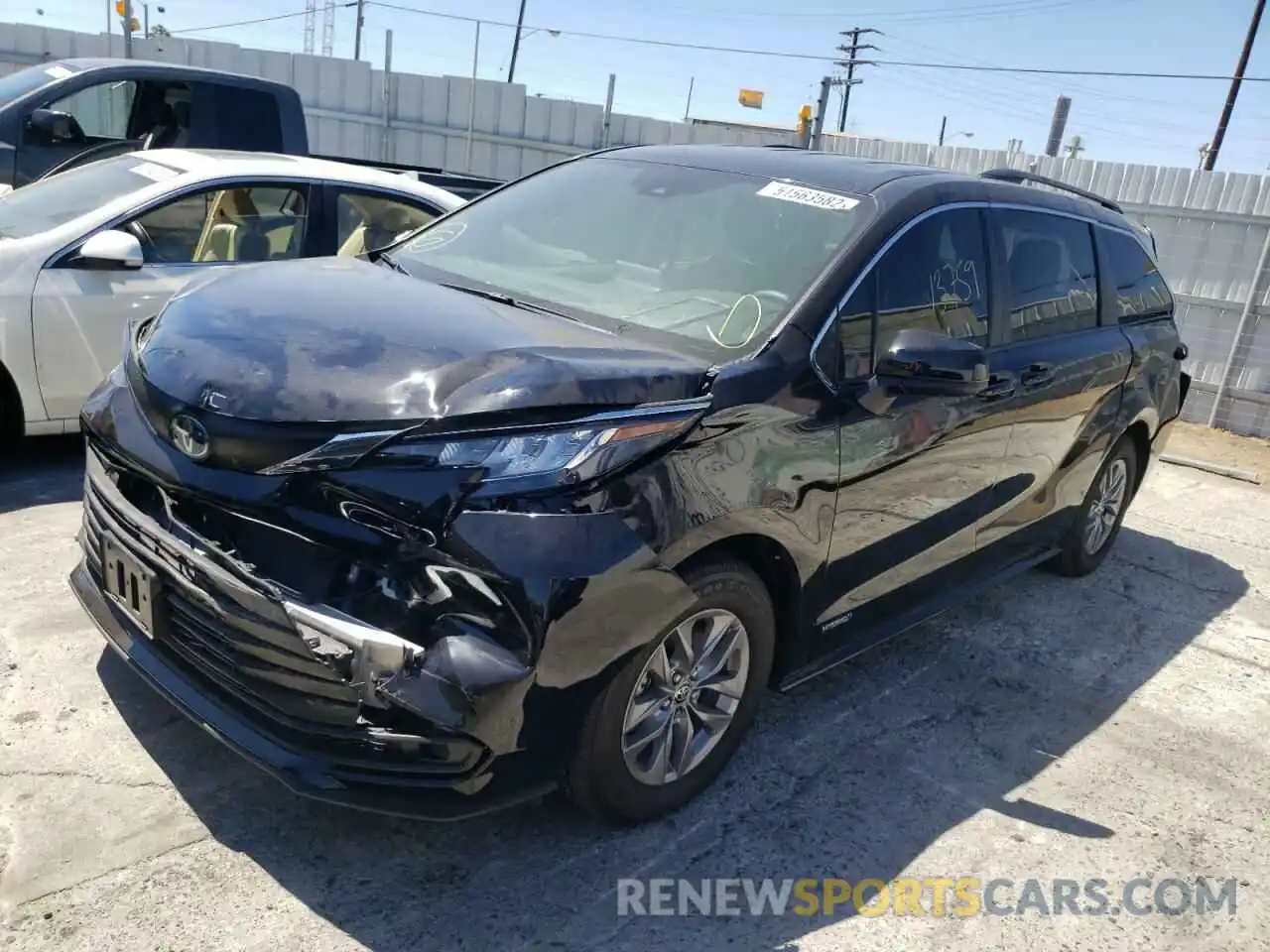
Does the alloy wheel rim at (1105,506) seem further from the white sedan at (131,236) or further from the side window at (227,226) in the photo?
the side window at (227,226)

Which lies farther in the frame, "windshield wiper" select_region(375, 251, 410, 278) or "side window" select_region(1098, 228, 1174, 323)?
"side window" select_region(1098, 228, 1174, 323)

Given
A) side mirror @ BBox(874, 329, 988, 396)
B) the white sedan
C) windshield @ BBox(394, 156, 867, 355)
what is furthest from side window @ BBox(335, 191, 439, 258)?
side mirror @ BBox(874, 329, 988, 396)

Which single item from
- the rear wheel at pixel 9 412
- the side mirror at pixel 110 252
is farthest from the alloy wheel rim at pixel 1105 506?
the rear wheel at pixel 9 412

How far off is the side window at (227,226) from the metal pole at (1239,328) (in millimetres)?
8730

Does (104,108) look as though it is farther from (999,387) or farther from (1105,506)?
(1105,506)

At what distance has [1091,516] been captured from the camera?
543 cm

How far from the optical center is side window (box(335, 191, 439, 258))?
5660 mm

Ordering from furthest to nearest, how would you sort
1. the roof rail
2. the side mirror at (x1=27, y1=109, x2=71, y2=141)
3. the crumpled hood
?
the side mirror at (x1=27, y1=109, x2=71, y2=141), the roof rail, the crumpled hood

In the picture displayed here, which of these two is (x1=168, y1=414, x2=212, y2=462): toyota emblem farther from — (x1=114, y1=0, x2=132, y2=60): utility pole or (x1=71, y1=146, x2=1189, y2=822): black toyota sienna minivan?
(x1=114, y1=0, x2=132, y2=60): utility pole

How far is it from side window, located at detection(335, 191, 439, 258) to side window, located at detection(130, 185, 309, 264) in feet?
0.68

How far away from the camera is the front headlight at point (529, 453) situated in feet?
7.82

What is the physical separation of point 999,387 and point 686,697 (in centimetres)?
184

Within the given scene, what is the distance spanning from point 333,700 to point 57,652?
5.18ft

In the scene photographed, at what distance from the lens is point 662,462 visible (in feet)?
8.54
